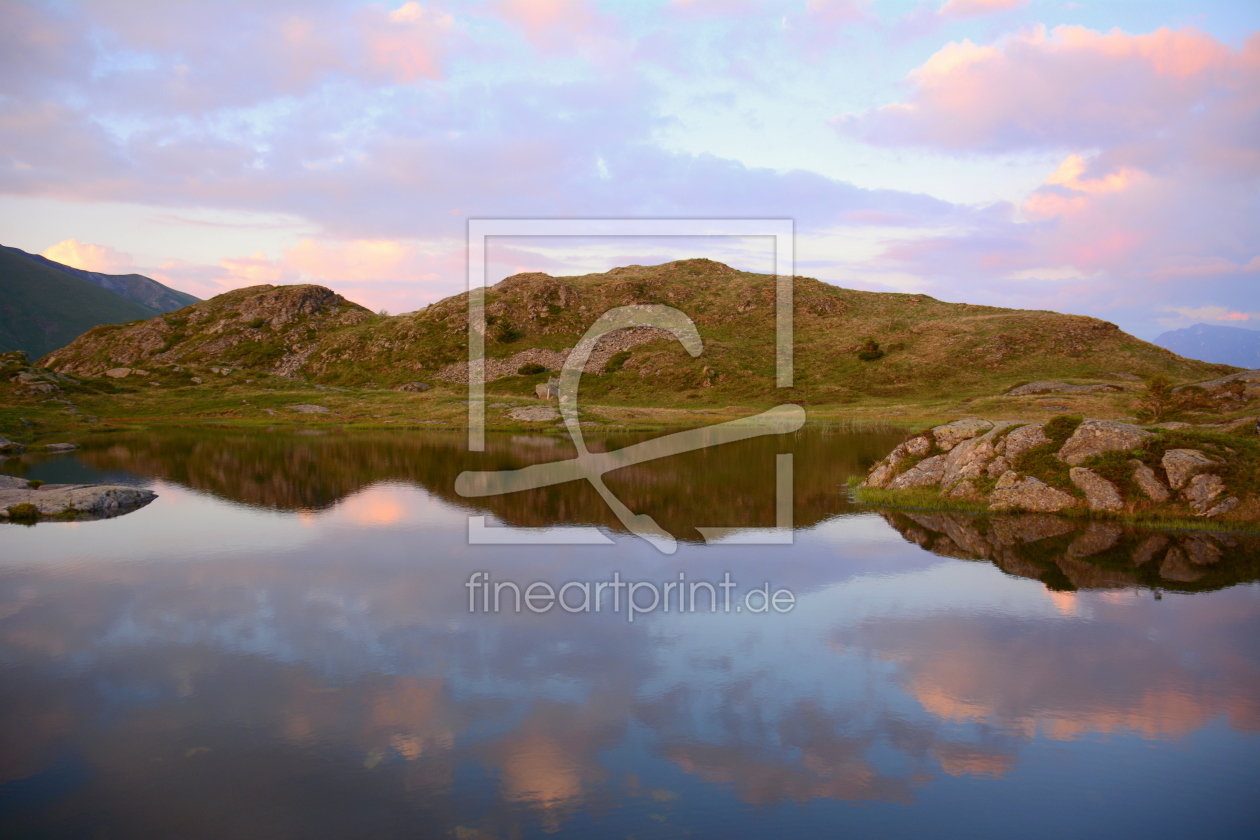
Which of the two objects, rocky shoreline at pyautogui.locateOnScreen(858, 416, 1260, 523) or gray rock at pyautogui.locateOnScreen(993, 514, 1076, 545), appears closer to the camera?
gray rock at pyautogui.locateOnScreen(993, 514, 1076, 545)

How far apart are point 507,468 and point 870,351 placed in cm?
10964

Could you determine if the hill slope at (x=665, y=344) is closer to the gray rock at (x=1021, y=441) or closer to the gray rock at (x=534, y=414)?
the gray rock at (x=534, y=414)

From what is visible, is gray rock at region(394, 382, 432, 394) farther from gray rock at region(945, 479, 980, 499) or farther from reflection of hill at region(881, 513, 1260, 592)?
reflection of hill at region(881, 513, 1260, 592)

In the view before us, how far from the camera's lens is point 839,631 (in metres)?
21.6

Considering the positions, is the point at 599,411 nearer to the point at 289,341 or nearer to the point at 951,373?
the point at 951,373

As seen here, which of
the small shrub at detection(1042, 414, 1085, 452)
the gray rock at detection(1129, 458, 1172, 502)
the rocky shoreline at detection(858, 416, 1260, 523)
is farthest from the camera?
the small shrub at detection(1042, 414, 1085, 452)

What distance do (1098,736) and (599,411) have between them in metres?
97.5

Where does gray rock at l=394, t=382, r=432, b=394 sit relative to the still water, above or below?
above

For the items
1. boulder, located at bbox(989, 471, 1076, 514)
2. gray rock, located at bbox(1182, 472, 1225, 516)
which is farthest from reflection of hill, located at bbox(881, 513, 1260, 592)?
gray rock, located at bbox(1182, 472, 1225, 516)

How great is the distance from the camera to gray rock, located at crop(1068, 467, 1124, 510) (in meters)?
35.6

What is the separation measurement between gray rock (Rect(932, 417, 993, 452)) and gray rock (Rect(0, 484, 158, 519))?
4730 centimetres

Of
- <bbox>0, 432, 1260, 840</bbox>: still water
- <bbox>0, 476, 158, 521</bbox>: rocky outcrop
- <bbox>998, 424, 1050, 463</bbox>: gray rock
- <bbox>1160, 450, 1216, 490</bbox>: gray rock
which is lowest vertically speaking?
<bbox>0, 432, 1260, 840</bbox>: still water

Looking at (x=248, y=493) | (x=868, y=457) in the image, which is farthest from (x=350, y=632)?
(x=868, y=457)

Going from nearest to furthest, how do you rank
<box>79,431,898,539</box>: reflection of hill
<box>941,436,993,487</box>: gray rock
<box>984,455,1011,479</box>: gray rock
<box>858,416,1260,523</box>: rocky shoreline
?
<box>858,416,1260,523</box>: rocky shoreline < <box>984,455,1011,479</box>: gray rock < <box>941,436,993,487</box>: gray rock < <box>79,431,898,539</box>: reflection of hill
